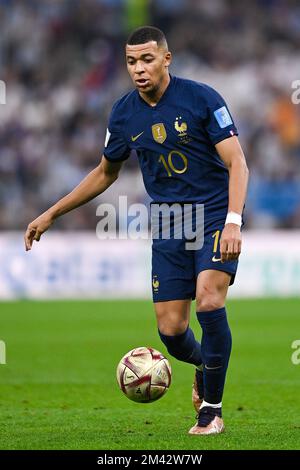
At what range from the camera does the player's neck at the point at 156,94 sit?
6.68m

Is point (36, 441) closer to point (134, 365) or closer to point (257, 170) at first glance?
point (134, 365)

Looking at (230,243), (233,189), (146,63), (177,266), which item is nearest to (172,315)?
(177,266)

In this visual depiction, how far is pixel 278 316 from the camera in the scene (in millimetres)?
15188

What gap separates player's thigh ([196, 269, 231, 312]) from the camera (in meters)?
6.36

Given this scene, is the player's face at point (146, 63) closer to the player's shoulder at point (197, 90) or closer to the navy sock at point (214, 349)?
the player's shoulder at point (197, 90)

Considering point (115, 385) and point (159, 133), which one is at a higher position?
point (159, 133)

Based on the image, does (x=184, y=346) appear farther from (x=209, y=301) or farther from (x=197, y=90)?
(x=197, y=90)

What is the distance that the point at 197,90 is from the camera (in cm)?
661

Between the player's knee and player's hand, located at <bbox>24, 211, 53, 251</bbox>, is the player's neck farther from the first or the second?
the player's knee

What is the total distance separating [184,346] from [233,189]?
4.24 ft

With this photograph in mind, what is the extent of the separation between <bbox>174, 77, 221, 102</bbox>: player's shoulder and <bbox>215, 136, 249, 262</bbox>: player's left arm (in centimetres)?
33

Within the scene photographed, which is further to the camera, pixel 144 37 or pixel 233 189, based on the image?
pixel 144 37

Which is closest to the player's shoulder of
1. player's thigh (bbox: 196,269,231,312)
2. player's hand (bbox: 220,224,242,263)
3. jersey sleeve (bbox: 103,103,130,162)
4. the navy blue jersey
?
the navy blue jersey
